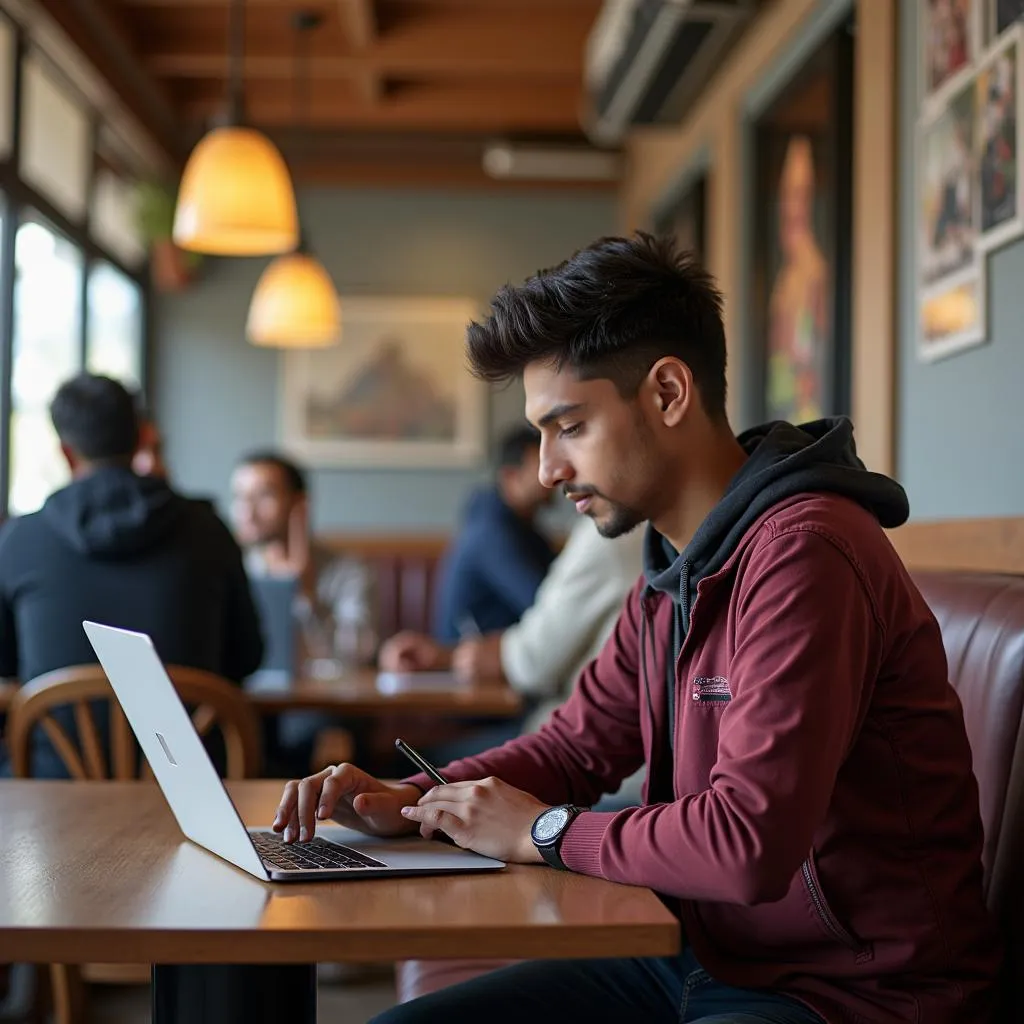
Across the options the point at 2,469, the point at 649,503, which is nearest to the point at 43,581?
the point at 649,503

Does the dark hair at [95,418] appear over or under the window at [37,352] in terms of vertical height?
under

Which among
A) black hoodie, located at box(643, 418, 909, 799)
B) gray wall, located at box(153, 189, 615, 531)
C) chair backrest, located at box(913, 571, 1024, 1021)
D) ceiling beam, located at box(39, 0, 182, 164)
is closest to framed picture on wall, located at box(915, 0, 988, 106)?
chair backrest, located at box(913, 571, 1024, 1021)

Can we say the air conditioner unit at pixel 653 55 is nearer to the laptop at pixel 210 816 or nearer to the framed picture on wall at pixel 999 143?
the framed picture on wall at pixel 999 143

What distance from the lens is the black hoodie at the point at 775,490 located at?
1.35m

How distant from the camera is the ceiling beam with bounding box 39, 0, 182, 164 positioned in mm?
4707

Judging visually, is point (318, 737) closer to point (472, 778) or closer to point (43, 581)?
point (43, 581)

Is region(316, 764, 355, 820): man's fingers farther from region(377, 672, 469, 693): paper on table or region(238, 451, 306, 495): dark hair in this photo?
region(238, 451, 306, 495): dark hair

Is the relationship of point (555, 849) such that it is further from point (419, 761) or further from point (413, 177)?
point (413, 177)

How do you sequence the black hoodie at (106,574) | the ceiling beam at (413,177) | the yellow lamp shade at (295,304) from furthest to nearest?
the ceiling beam at (413,177) → the yellow lamp shade at (295,304) → the black hoodie at (106,574)

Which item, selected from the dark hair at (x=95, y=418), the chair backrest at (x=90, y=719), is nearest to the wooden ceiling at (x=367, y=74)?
the dark hair at (x=95, y=418)

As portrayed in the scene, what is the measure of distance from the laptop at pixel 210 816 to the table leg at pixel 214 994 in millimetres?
93

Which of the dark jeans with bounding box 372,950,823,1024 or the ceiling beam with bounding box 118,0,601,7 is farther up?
the ceiling beam with bounding box 118,0,601,7

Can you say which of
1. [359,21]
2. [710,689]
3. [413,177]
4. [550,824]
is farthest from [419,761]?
[413,177]

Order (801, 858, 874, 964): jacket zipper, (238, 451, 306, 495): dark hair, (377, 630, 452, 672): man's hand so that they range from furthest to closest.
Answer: (238, 451, 306, 495): dark hair
(377, 630, 452, 672): man's hand
(801, 858, 874, 964): jacket zipper
